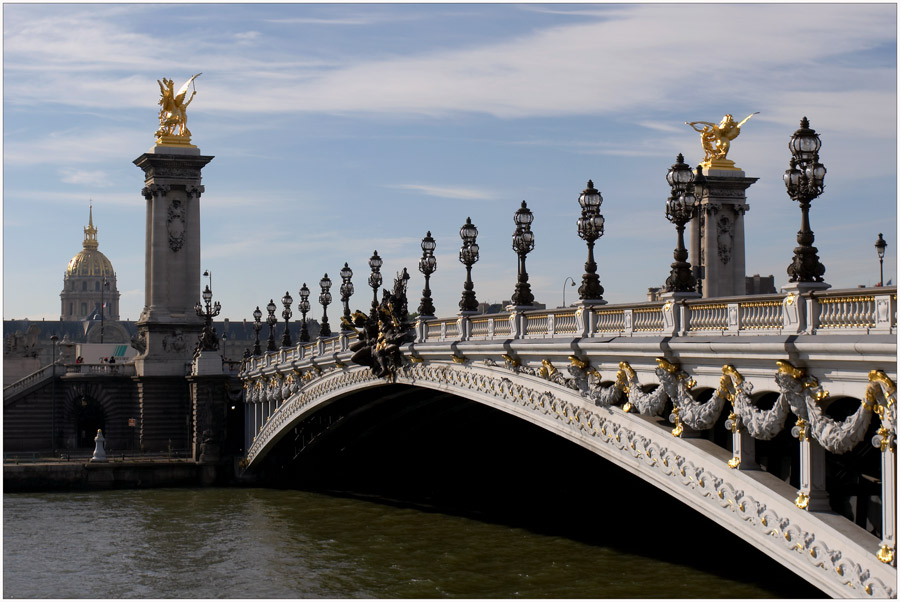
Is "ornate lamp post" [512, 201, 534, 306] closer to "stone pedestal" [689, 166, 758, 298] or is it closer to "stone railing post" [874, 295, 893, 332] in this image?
"stone railing post" [874, 295, 893, 332]

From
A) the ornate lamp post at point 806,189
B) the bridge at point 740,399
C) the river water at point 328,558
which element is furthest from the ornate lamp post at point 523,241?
the ornate lamp post at point 806,189

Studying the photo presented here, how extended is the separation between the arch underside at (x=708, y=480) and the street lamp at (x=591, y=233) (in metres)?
1.93

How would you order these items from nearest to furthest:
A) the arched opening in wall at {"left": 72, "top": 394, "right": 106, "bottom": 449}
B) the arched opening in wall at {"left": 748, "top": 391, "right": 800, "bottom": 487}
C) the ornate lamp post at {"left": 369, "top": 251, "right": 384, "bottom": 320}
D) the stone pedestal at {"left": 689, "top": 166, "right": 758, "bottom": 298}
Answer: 1. the arched opening in wall at {"left": 748, "top": 391, "right": 800, "bottom": 487}
2. the ornate lamp post at {"left": 369, "top": 251, "right": 384, "bottom": 320}
3. the stone pedestal at {"left": 689, "top": 166, "right": 758, "bottom": 298}
4. the arched opening in wall at {"left": 72, "top": 394, "right": 106, "bottom": 449}

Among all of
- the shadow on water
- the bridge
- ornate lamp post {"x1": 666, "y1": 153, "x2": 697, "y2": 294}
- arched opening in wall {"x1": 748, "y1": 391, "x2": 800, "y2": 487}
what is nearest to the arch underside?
the bridge

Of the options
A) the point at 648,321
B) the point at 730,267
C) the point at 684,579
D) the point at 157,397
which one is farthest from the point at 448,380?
the point at 157,397

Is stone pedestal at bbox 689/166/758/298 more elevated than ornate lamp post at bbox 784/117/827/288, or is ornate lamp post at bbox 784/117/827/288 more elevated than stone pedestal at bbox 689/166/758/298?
stone pedestal at bbox 689/166/758/298

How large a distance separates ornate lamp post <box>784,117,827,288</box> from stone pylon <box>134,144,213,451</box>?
59700 mm

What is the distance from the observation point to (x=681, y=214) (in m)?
23.8

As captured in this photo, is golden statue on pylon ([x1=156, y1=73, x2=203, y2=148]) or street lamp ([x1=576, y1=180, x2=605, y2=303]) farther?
golden statue on pylon ([x1=156, y1=73, x2=203, y2=148])

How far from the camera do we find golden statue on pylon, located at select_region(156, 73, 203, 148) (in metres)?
81.5

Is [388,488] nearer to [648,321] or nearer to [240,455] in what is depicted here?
[240,455]

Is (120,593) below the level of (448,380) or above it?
below

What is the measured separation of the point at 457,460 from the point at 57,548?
53.1 ft

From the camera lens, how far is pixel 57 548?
43312 millimetres
